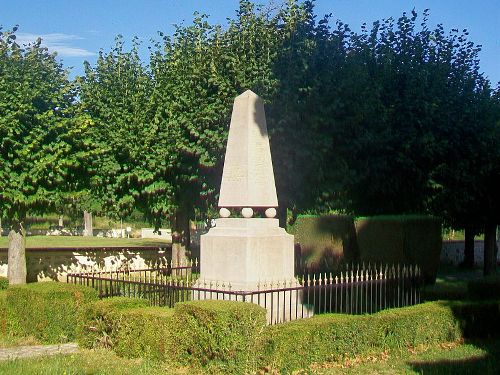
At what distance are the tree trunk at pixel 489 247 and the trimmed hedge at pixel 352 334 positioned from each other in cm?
1600

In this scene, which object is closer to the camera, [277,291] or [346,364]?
[346,364]

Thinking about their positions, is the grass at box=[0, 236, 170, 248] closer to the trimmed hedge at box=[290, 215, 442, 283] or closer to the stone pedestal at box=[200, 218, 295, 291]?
the trimmed hedge at box=[290, 215, 442, 283]

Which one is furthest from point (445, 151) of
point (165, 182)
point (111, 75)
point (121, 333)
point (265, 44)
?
point (121, 333)

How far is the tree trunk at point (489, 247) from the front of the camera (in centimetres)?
2714

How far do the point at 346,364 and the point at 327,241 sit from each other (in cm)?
1404

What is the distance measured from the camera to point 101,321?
11312 millimetres

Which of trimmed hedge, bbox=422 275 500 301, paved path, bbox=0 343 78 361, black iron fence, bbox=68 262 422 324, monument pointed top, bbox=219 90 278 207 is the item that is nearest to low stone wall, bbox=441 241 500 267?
trimmed hedge, bbox=422 275 500 301

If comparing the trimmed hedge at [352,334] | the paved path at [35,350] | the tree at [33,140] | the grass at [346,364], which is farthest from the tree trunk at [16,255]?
the trimmed hedge at [352,334]

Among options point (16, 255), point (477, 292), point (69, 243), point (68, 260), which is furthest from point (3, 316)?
point (69, 243)

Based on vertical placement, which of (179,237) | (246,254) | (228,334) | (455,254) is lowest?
(455,254)

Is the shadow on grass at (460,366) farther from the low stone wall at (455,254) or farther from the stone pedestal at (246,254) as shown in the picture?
the low stone wall at (455,254)

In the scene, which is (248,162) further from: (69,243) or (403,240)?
(69,243)

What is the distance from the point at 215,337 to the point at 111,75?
1458 cm

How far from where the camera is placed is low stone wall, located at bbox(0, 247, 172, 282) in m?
22.5
